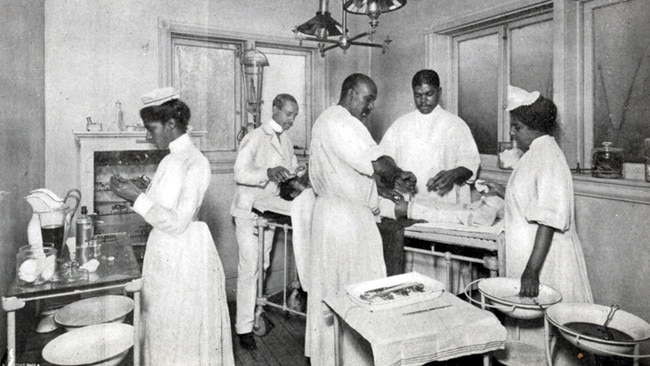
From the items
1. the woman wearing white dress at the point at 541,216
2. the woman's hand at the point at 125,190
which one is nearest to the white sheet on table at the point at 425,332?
the woman wearing white dress at the point at 541,216

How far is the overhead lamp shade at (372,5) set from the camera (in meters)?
3.09

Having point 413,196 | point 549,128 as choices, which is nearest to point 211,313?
point 413,196

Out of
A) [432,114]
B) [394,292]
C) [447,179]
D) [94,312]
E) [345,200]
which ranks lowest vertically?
[94,312]

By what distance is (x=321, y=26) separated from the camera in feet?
11.7

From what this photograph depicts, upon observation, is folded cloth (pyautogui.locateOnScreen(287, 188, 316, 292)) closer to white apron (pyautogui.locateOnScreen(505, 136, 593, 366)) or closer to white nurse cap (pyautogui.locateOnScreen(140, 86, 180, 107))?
white nurse cap (pyautogui.locateOnScreen(140, 86, 180, 107))

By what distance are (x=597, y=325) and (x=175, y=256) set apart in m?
2.28

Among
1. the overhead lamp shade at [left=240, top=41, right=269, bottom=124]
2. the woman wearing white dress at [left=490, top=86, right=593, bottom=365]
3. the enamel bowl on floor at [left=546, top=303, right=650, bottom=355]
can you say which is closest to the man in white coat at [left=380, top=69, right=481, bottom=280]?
the woman wearing white dress at [left=490, top=86, right=593, bottom=365]

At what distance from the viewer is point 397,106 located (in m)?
5.42

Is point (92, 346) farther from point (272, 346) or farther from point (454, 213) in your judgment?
point (454, 213)

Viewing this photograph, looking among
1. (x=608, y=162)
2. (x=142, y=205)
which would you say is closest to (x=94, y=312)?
(x=142, y=205)

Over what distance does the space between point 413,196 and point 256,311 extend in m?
1.80

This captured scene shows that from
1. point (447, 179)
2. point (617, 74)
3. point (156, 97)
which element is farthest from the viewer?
point (447, 179)

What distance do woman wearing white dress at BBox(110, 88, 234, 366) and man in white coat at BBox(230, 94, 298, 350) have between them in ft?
3.52

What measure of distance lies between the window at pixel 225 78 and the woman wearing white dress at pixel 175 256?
2412 millimetres
